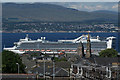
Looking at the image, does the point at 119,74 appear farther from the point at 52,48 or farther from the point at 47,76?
the point at 52,48

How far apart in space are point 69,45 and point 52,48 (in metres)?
5.74

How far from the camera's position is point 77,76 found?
56188 millimetres

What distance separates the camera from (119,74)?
5028 cm

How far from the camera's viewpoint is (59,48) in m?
168

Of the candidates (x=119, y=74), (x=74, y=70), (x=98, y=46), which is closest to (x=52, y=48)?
(x=98, y=46)

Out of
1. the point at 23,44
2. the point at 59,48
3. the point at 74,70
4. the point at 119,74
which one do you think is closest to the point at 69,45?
the point at 59,48

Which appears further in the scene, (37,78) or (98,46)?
(98,46)

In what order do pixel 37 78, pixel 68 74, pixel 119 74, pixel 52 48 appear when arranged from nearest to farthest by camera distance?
pixel 119 74 < pixel 37 78 < pixel 68 74 < pixel 52 48

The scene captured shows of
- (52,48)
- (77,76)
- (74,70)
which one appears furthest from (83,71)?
(52,48)

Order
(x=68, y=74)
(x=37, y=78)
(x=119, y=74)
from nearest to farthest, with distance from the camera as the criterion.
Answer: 1. (x=119, y=74)
2. (x=37, y=78)
3. (x=68, y=74)

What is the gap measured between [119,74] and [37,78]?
8347mm

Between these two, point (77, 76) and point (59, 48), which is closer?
point (77, 76)

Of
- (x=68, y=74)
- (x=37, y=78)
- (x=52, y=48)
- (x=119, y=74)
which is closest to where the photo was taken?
(x=119, y=74)

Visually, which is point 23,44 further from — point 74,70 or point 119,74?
point 119,74
